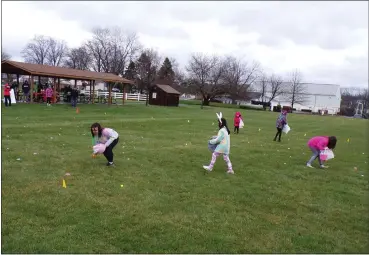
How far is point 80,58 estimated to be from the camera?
8700cm

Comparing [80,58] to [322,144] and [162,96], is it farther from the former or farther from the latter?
[322,144]

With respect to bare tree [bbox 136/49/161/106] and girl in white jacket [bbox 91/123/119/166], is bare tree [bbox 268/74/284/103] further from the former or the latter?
girl in white jacket [bbox 91/123/119/166]

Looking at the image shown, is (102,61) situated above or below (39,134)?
above

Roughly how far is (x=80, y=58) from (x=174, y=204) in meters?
86.0

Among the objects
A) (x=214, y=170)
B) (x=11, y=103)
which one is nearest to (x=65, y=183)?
(x=214, y=170)

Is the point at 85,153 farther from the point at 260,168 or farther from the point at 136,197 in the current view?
the point at 260,168

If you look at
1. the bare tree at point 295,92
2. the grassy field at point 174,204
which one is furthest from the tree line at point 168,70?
the grassy field at point 174,204

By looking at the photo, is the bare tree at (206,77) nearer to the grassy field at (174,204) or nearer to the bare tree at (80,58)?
the bare tree at (80,58)

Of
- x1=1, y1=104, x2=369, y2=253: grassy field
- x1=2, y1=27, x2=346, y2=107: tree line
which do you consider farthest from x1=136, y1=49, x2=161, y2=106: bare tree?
x1=1, y1=104, x2=369, y2=253: grassy field

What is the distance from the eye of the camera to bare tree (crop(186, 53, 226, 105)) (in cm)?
6216

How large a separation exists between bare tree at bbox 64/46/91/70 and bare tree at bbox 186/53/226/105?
2982 cm

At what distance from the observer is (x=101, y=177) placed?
8.16m

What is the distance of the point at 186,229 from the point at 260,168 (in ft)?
17.2

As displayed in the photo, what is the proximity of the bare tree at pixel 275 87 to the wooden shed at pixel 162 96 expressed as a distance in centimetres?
4932
